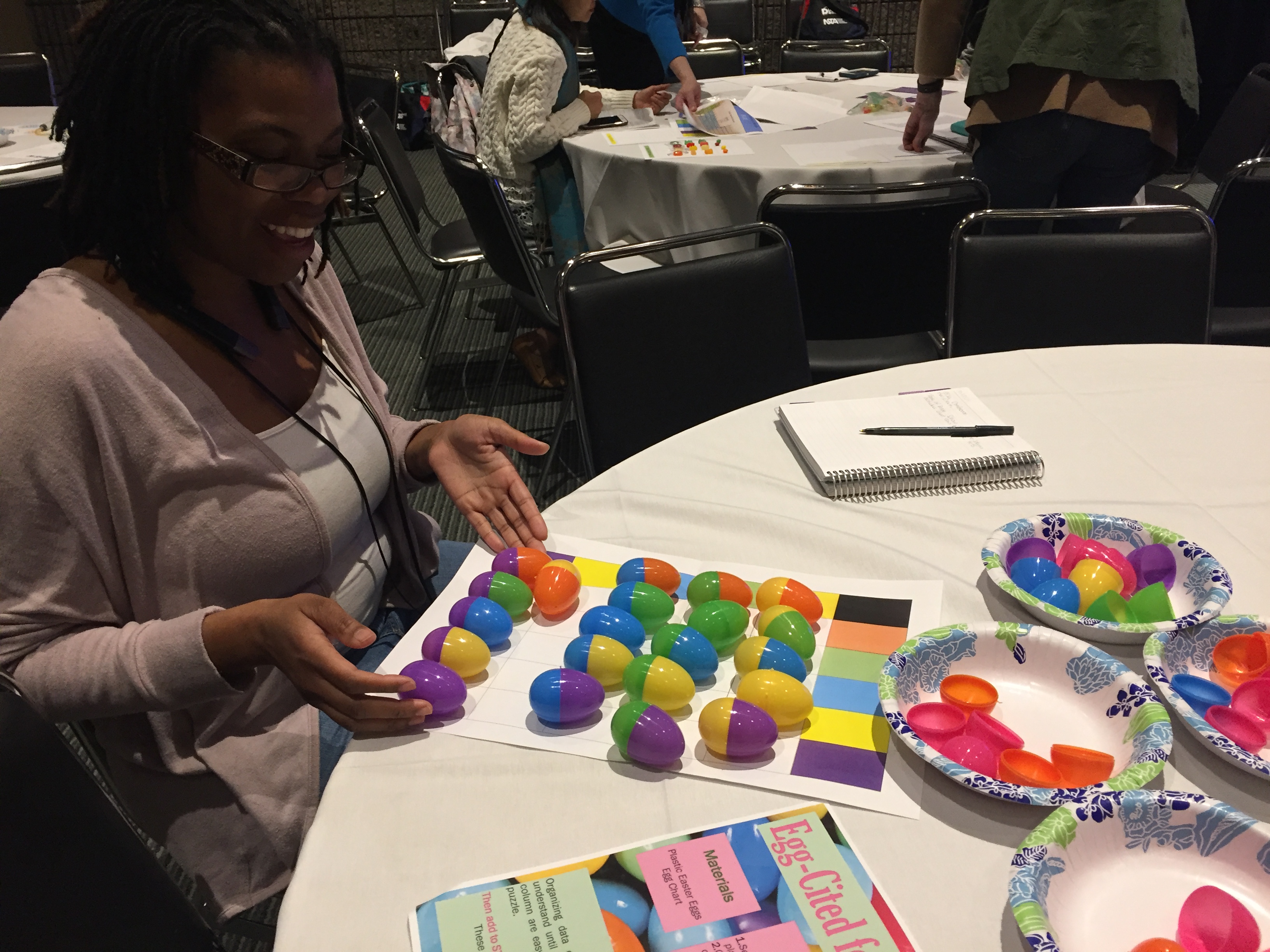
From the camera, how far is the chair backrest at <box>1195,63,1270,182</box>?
8.92 feet

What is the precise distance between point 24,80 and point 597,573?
4.05 m

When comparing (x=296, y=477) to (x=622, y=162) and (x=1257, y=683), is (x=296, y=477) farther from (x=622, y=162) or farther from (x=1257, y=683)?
(x=622, y=162)

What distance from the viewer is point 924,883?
59 cm

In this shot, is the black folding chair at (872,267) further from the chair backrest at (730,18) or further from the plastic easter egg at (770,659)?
the chair backrest at (730,18)

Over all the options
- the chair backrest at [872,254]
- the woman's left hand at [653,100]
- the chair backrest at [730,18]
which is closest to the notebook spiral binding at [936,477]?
the chair backrest at [872,254]

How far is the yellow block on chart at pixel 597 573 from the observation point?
0.91 meters

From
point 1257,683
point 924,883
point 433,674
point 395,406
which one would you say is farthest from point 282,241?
point 395,406

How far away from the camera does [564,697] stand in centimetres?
72

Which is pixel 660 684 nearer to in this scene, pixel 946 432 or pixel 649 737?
pixel 649 737

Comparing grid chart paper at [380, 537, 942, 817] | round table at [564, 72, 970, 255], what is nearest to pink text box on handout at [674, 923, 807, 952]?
grid chart paper at [380, 537, 942, 817]

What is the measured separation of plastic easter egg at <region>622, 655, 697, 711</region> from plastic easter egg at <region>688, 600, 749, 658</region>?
2.5 inches

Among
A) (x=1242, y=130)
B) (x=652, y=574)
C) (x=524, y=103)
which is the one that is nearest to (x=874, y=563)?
(x=652, y=574)

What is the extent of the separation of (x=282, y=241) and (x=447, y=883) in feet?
2.27

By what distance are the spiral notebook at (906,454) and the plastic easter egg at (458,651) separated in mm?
460
